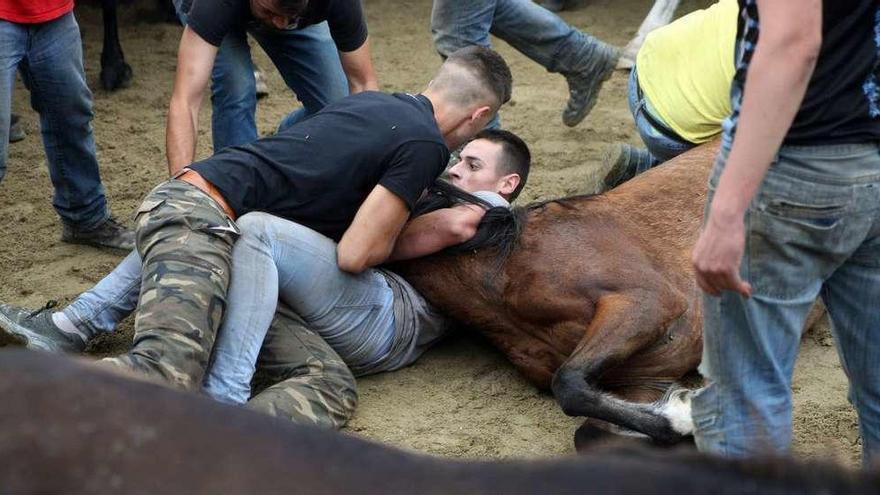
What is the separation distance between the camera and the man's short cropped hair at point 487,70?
4516 millimetres

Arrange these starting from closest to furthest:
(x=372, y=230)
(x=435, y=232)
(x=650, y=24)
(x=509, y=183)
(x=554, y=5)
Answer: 1. (x=372, y=230)
2. (x=435, y=232)
3. (x=509, y=183)
4. (x=650, y=24)
5. (x=554, y=5)

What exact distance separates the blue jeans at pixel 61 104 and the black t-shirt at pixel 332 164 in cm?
103

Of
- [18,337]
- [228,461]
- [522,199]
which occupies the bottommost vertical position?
[522,199]

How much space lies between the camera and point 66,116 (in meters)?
5.00

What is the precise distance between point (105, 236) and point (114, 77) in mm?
2185

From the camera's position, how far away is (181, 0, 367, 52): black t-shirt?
15.6 feet

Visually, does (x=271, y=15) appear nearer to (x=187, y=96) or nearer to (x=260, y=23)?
(x=260, y=23)

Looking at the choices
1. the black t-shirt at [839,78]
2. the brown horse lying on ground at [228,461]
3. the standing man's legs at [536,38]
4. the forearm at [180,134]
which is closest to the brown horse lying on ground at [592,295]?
the forearm at [180,134]

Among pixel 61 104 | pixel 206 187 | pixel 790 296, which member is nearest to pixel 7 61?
pixel 61 104

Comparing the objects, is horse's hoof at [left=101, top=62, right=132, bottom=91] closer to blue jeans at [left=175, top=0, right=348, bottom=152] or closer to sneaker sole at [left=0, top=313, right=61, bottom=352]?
blue jeans at [left=175, top=0, right=348, bottom=152]

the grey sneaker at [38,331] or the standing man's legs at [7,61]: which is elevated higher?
the standing man's legs at [7,61]

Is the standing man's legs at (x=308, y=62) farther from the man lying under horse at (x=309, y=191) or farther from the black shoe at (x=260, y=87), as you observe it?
the black shoe at (x=260, y=87)

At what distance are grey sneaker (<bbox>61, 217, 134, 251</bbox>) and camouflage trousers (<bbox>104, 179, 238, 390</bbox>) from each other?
4.09 feet

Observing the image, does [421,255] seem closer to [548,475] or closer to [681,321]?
[681,321]
